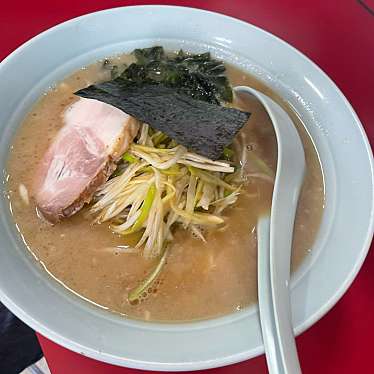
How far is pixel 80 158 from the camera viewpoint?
1.21 meters

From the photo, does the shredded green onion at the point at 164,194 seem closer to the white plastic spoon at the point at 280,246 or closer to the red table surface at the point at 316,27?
the white plastic spoon at the point at 280,246

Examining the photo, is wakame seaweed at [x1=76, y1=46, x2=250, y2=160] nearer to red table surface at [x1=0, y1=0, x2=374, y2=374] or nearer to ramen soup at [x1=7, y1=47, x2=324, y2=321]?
ramen soup at [x1=7, y1=47, x2=324, y2=321]

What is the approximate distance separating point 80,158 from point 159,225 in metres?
0.24

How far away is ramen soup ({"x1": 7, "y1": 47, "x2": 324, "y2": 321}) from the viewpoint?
1067mm

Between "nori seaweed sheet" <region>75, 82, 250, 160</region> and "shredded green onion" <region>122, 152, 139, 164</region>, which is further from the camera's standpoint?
"shredded green onion" <region>122, 152, 139, 164</region>

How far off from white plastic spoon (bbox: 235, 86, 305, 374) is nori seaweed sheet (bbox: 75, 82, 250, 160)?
14cm

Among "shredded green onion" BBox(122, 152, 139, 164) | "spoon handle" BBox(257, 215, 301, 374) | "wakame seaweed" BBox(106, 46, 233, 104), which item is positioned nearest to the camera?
"spoon handle" BBox(257, 215, 301, 374)

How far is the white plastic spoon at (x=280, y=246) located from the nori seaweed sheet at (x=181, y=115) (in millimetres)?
144

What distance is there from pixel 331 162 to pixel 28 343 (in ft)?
2.66

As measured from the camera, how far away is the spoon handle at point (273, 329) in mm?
895

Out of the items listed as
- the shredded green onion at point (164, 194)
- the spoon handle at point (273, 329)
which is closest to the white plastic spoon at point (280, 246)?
the spoon handle at point (273, 329)

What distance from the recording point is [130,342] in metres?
0.95

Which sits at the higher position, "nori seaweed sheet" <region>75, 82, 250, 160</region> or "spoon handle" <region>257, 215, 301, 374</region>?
"nori seaweed sheet" <region>75, 82, 250, 160</region>

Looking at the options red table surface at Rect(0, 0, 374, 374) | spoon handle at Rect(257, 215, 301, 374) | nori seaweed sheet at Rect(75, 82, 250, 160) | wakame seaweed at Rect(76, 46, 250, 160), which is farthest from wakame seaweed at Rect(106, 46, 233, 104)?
spoon handle at Rect(257, 215, 301, 374)
